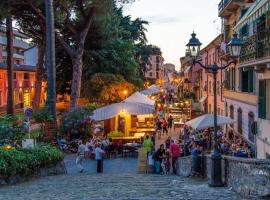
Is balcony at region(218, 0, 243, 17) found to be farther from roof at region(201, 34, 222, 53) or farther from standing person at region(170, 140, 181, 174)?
standing person at region(170, 140, 181, 174)

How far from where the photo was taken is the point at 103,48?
4172 cm

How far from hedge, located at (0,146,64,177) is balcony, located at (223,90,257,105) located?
35.7 feet

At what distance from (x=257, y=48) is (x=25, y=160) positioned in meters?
8.40

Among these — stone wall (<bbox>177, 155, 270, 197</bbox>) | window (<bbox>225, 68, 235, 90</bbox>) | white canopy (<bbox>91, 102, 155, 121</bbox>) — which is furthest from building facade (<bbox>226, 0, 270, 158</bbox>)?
white canopy (<bbox>91, 102, 155, 121</bbox>)

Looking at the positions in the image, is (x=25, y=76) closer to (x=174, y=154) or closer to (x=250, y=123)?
(x=250, y=123)

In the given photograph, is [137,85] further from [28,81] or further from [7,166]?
[7,166]

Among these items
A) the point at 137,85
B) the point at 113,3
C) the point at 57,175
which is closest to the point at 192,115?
the point at 137,85

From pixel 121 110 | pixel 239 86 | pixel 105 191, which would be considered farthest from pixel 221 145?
pixel 105 191

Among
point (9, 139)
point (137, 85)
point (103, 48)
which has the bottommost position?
point (9, 139)

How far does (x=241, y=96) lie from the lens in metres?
27.5

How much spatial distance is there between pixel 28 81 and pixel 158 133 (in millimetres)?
33485

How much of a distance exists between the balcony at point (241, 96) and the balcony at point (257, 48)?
498 cm

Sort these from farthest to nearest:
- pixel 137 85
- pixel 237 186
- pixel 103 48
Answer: pixel 137 85 < pixel 103 48 < pixel 237 186

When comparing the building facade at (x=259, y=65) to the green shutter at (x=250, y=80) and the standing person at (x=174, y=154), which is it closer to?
the green shutter at (x=250, y=80)
